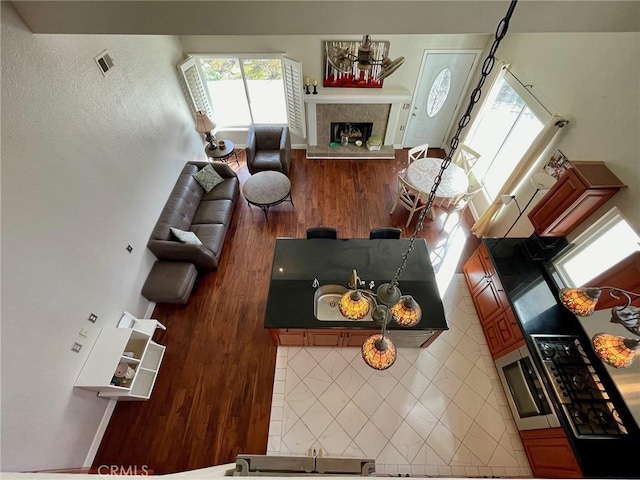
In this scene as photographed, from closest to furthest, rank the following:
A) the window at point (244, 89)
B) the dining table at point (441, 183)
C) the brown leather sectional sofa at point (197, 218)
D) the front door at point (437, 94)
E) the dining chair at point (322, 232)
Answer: the dining chair at point (322, 232)
the brown leather sectional sofa at point (197, 218)
the dining table at point (441, 183)
the front door at point (437, 94)
the window at point (244, 89)

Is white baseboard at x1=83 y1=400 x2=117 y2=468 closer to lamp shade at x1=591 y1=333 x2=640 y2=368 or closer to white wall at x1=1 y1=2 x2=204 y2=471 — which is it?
white wall at x1=1 y1=2 x2=204 y2=471

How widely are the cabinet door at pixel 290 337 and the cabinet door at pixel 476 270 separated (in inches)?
95.9

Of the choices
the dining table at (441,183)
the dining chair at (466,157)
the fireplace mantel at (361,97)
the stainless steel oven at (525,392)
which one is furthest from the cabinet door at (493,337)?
the fireplace mantel at (361,97)

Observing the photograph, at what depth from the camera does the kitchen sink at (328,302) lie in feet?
11.5

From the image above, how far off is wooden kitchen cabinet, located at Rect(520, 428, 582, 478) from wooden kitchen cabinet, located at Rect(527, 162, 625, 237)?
197cm

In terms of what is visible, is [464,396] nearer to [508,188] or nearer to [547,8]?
[508,188]

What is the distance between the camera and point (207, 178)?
512 cm

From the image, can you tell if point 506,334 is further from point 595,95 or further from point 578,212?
point 595,95

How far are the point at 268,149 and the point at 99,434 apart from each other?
487cm

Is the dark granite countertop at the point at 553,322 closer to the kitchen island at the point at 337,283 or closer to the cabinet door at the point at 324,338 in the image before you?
the kitchen island at the point at 337,283

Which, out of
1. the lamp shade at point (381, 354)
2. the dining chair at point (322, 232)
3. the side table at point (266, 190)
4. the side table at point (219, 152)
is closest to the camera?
the lamp shade at point (381, 354)

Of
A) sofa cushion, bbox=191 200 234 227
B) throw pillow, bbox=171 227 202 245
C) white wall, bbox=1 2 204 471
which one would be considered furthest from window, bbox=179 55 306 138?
throw pillow, bbox=171 227 202 245

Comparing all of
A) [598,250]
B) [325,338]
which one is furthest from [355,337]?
[598,250]

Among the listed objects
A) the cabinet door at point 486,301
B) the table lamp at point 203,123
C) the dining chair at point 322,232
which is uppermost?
the table lamp at point 203,123
